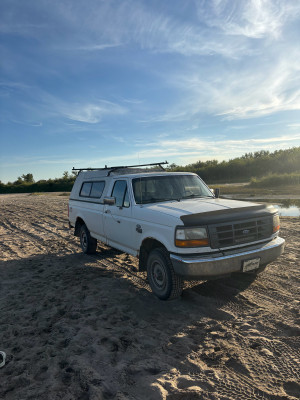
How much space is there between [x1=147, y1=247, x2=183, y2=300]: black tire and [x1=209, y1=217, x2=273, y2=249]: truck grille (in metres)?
0.77

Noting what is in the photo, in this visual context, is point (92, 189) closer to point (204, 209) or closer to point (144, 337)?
point (204, 209)

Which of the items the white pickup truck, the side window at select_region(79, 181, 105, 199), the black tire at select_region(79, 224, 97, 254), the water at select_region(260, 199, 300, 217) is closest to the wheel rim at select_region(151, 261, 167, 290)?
the white pickup truck

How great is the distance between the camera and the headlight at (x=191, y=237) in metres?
4.09

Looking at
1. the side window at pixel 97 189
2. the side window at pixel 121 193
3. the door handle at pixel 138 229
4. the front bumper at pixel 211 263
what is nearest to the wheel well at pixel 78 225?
the side window at pixel 97 189

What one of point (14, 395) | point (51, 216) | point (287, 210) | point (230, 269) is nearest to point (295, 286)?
point (230, 269)

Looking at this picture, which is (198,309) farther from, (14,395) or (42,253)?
(42,253)

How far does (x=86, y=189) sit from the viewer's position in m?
7.59

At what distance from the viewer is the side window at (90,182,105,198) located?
6766 millimetres

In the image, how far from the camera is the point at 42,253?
8.05 m

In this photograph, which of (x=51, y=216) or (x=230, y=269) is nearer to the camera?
(x=230, y=269)

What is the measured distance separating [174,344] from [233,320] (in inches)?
38.5

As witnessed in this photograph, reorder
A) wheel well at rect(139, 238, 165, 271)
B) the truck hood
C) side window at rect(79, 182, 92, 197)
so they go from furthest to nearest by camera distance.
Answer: side window at rect(79, 182, 92, 197) → wheel well at rect(139, 238, 165, 271) → the truck hood

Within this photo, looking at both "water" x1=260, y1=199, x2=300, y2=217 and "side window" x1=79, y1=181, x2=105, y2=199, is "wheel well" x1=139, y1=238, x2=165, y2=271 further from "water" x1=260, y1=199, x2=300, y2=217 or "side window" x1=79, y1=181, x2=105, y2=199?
"water" x1=260, y1=199, x2=300, y2=217

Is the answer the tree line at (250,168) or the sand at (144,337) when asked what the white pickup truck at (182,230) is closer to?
the sand at (144,337)
